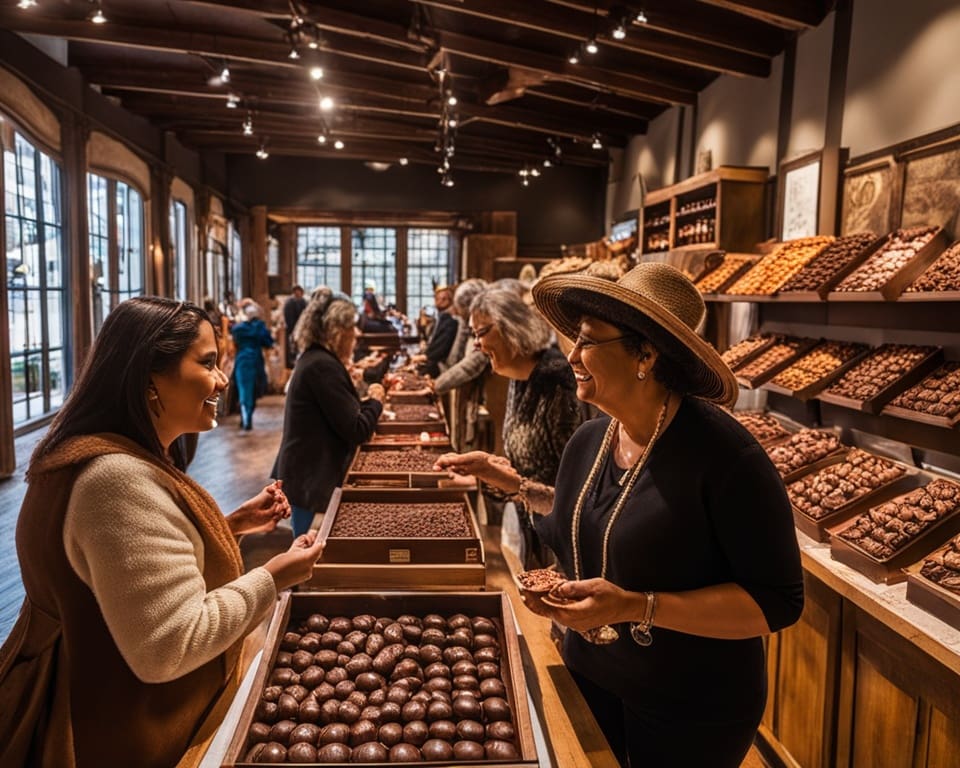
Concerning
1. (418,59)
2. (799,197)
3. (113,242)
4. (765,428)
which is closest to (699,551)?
(765,428)

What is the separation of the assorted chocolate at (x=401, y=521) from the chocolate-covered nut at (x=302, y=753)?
0.94 metres

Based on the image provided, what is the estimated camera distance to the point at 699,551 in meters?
1.48

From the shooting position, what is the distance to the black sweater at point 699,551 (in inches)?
56.5

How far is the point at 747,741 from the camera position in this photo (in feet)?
5.23

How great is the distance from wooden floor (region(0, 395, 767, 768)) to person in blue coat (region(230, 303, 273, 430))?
0.31 meters

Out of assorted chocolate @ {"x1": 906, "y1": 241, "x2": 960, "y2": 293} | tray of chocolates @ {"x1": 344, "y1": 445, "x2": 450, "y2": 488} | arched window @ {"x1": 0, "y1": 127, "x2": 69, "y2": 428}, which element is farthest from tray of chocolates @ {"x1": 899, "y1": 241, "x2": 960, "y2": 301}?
arched window @ {"x1": 0, "y1": 127, "x2": 69, "y2": 428}

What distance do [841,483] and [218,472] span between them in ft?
19.2

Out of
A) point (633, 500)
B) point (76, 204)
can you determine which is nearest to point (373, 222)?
point (76, 204)

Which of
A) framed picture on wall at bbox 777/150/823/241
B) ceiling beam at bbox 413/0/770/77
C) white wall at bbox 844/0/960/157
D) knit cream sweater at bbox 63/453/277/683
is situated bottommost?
knit cream sweater at bbox 63/453/277/683

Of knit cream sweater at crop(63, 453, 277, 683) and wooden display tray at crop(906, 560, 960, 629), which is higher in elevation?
knit cream sweater at crop(63, 453, 277, 683)

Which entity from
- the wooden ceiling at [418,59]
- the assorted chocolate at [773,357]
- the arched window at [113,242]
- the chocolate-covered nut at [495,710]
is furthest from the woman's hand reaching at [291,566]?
the arched window at [113,242]

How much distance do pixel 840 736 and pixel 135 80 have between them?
837cm

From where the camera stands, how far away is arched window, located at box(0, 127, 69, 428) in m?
6.70

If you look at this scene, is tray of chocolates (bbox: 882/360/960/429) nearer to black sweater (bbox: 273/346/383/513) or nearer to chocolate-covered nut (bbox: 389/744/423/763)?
chocolate-covered nut (bbox: 389/744/423/763)
